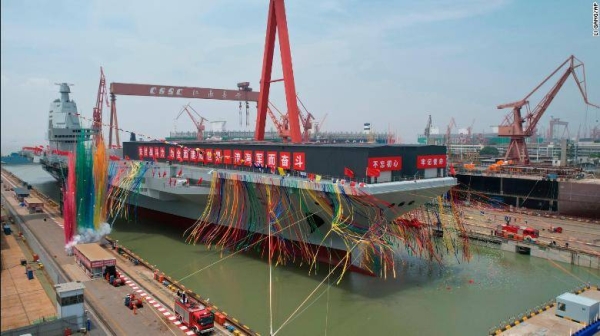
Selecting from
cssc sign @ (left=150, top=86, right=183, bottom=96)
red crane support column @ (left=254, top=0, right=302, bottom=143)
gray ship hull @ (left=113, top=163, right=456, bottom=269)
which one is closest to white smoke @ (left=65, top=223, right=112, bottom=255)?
gray ship hull @ (left=113, top=163, right=456, bottom=269)

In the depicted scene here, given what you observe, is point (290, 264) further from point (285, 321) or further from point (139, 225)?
point (139, 225)

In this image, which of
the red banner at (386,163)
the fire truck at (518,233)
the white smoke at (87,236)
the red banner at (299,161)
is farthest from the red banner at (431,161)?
the white smoke at (87,236)

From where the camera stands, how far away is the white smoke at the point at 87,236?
18.9 metres

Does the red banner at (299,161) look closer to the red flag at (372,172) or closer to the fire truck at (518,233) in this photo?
the red flag at (372,172)

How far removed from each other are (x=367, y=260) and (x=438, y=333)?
522cm

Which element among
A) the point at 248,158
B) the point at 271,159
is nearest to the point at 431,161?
the point at 271,159

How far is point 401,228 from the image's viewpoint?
17516 millimetres

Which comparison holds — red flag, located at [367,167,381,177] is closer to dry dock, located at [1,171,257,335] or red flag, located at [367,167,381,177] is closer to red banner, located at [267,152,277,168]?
red banner, located at [267,152,277,168]

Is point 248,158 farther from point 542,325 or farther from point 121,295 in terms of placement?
point 542,325

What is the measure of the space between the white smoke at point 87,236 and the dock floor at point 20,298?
168cm

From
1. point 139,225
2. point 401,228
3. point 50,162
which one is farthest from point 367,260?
point 50,162

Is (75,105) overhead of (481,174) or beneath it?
overhead

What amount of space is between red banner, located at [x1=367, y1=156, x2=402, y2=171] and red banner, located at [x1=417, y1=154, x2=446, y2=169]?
101cm

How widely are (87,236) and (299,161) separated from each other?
1005 centimetres
